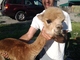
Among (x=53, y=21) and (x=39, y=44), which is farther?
(x=39, y=44)

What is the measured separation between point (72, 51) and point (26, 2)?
11.0m

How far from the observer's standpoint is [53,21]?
2.47 metres

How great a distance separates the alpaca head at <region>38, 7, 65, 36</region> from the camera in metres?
2.46

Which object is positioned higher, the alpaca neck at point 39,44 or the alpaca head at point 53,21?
the alpaca head at point 53,21

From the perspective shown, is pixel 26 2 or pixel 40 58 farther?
pixel 26 2

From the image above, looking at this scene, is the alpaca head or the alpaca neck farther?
the alpaca neck

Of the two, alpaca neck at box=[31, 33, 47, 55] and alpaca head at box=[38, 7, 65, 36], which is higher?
alpaca head at box=[38, 7, 65, 36]

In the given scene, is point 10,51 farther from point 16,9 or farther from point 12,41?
point 16,9

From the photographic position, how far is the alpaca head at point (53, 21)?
8.05 feet

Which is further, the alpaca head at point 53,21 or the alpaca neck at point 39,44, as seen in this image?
the alpaca neck at point 39,44

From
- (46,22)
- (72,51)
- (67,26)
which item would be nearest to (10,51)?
(46,22)

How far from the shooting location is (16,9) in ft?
57.8

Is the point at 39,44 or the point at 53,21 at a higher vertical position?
the point at 53,21

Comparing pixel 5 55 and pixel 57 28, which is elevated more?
pixel 57 28
